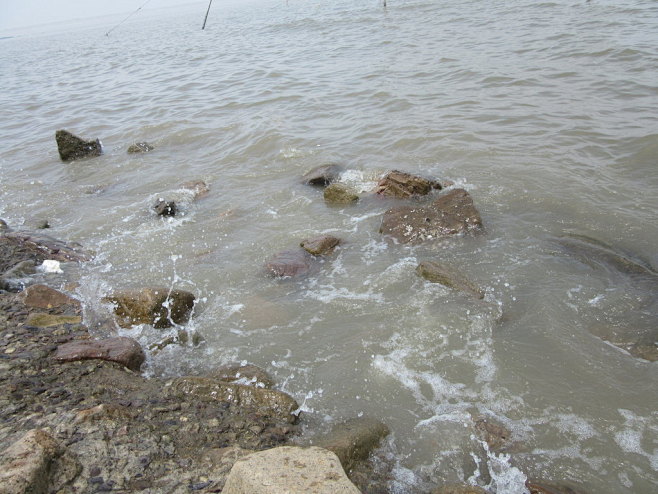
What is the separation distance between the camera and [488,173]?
768cm

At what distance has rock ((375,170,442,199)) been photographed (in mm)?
7195

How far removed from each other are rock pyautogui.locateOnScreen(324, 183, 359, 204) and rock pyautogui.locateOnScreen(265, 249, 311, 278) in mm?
1594

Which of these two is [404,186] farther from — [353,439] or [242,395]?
[353,439]

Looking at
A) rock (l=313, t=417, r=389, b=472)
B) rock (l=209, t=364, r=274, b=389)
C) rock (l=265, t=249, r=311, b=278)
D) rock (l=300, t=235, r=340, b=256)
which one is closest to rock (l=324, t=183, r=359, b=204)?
rock (l=300, t=235, r=340, b=256)

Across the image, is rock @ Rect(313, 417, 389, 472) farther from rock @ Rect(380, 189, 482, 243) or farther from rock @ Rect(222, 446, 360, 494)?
rock @ Rect(380, 189, 482, 243)

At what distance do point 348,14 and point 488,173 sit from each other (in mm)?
22282

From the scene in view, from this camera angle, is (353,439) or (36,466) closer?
(36,466)

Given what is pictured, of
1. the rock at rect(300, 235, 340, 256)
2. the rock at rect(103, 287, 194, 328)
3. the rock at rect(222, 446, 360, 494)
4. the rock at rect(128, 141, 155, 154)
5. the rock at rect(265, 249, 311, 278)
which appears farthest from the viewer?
the rock at rect(128, 141, 155, 154)

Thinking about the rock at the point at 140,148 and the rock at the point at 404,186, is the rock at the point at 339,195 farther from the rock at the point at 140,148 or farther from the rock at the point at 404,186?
the rock at the point at 140,148

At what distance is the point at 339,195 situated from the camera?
24.3ft

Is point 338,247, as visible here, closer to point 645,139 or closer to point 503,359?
point 503,359

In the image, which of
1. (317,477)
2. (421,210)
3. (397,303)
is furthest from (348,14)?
(317,477)

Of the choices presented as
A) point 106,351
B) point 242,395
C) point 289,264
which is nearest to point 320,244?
point 289,264

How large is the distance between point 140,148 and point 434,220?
7.68 metres
